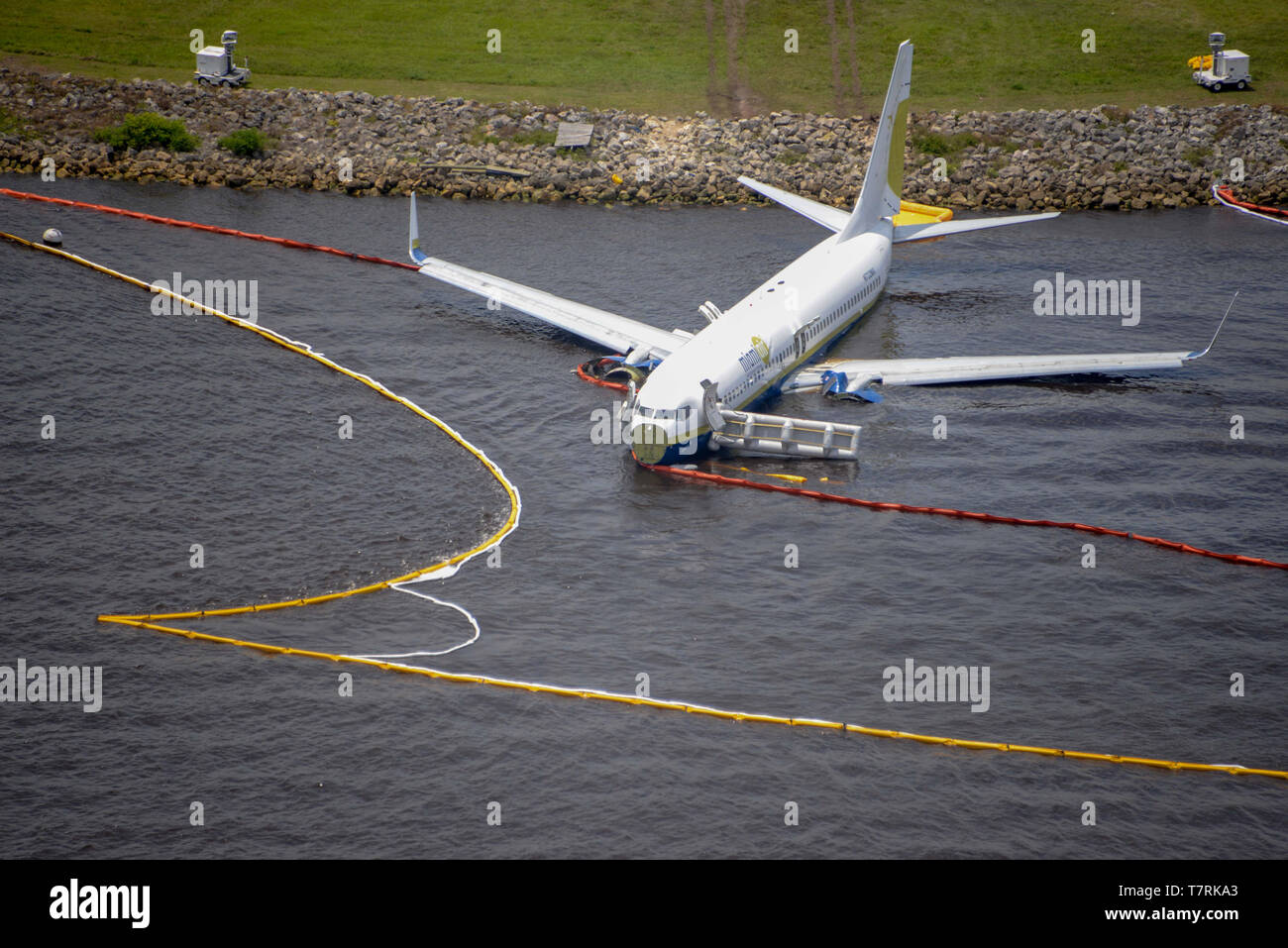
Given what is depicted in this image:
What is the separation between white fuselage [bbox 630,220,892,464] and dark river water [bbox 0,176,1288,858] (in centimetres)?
292

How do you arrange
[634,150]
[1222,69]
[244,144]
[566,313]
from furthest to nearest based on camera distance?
[1222,69]
[634,150]
[244,144]
[566,313]

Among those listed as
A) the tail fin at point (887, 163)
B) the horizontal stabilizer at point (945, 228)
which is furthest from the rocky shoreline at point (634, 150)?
the horizontal stabilizer at point (945, 228)

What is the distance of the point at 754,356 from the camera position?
79.9 m

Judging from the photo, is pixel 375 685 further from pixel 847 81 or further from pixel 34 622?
pixel 847 81

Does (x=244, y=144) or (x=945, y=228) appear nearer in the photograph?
(x=945, y=228)

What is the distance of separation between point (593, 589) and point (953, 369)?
3584 cm

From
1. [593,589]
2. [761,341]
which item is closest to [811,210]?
[761,341]

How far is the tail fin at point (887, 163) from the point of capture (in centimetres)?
10088

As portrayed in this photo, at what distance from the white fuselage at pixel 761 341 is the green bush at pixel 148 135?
68661mm

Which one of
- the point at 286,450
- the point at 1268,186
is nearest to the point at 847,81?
the point at 1268,186

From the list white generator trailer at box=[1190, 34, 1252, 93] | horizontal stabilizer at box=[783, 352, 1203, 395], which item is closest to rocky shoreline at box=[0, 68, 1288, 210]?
white generator trailer at box=[1190, 34, 1252, 93]
